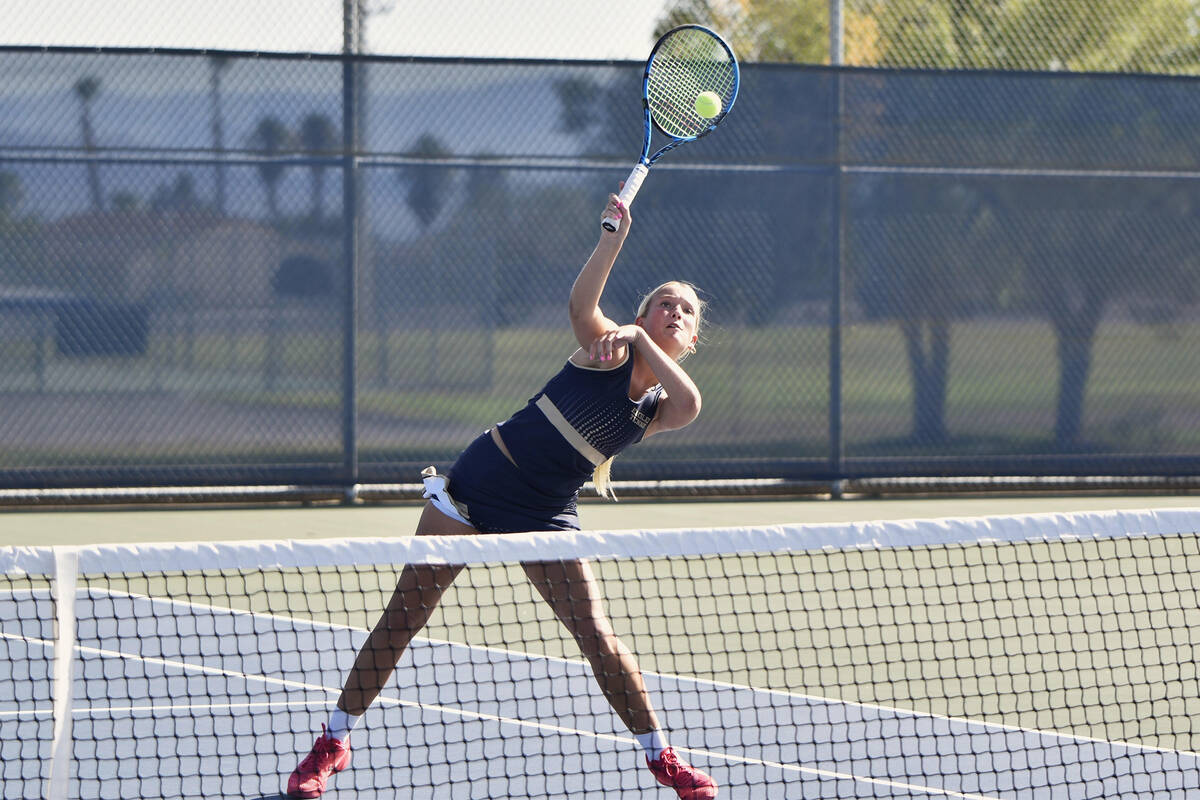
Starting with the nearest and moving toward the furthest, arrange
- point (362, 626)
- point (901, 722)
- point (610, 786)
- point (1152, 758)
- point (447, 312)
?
1. point (610, 786)
2. point (1152, 758)
3. point (901, 722)
4. point (362, 626)
5. point (447, 312)

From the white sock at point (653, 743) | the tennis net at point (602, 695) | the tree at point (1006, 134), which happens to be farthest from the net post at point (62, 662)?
the tree at point (1006, 134)

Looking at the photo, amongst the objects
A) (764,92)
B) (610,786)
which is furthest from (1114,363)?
(610,786)

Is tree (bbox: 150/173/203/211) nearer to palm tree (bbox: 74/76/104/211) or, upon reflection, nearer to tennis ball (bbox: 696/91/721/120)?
palm tree (bbox: 74/76/104/211)

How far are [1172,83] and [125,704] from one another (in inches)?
252

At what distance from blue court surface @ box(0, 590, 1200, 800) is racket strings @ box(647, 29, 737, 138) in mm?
1554

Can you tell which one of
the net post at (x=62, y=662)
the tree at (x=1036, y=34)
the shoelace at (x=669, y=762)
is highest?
the tree at (x=1036, y=34)

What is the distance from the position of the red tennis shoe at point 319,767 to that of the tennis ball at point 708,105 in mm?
1919

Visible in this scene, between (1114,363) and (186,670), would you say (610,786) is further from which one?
(1114,363)

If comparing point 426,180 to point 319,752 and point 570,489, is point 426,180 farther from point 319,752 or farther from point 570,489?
point 319,752

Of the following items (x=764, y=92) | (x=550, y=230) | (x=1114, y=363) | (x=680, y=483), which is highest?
(x=764, y=92)

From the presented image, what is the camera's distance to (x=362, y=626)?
484 cm

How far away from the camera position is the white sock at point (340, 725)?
3.23 m

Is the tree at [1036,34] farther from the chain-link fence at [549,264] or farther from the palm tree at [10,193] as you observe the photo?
the palm tree at [10,193]

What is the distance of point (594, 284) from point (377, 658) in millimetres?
952
